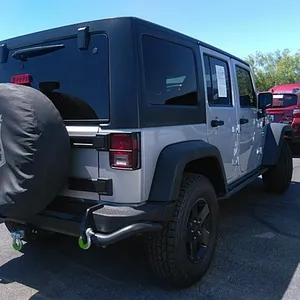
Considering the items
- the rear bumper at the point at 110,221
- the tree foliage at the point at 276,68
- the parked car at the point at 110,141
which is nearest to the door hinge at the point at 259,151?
the parked car at the point at 110,141

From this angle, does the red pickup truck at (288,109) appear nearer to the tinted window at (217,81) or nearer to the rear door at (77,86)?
the tinted window at (217,81)

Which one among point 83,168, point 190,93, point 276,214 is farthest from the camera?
point 276,214

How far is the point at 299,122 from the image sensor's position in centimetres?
950

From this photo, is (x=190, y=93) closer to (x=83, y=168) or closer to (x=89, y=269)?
(x=83, y=168)

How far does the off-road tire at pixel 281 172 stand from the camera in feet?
19.1

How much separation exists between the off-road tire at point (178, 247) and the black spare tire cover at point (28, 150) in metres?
0.90

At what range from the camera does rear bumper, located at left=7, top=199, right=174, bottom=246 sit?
8.03 feet

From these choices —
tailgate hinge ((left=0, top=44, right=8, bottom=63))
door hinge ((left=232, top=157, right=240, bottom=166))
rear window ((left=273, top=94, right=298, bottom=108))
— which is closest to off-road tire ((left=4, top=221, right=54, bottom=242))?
tailgate hinge ((left=0, top=44, right=8, bottom=63))

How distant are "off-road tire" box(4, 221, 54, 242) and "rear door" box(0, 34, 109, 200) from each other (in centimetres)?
56

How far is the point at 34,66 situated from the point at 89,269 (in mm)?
1887

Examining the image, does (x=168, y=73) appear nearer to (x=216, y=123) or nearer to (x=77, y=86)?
(x=77, y=86)

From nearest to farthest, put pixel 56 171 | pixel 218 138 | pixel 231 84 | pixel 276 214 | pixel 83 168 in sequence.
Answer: pixel 56 171 → pixel 83 168 → pixel 218 138 → pixel 231 84 → pixel 276 214

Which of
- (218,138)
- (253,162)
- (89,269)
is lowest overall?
(89,269)

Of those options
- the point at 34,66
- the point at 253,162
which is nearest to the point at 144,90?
the point at 34,66
